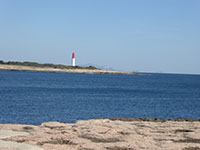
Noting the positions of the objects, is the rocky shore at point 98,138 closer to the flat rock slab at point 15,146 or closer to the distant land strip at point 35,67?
the flat rock slab at point 15,146

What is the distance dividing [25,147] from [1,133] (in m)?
2.74

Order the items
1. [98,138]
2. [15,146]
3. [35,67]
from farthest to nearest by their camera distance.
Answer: [35,67], [98,138], [15,146]

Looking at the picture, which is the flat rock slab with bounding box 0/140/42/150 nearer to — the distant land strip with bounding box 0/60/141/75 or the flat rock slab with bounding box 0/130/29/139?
the flat rock slab with bounding box 0/130/29/139

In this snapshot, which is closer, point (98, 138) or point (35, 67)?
point (98, 138)

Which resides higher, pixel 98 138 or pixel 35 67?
pixel 35 67

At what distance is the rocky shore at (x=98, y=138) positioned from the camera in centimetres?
1111

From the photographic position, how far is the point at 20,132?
13516 millimetres

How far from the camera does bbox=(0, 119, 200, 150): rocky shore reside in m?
11.1

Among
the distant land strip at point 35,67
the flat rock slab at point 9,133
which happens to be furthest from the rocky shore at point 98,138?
the distant land strip at point 35,67

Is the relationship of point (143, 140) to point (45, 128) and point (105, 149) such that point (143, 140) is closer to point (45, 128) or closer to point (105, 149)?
point (105, 149)

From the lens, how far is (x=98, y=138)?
1249cm

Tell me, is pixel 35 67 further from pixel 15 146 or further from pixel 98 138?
pixel 15 146

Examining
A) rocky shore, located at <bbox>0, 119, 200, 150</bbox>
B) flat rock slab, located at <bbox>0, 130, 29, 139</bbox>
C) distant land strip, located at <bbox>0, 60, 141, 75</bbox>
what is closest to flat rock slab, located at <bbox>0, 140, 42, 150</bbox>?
rocky shore, located at <bbox>0, 119, 200, 150</bbox>

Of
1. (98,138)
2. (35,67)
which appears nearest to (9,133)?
(98,138)
